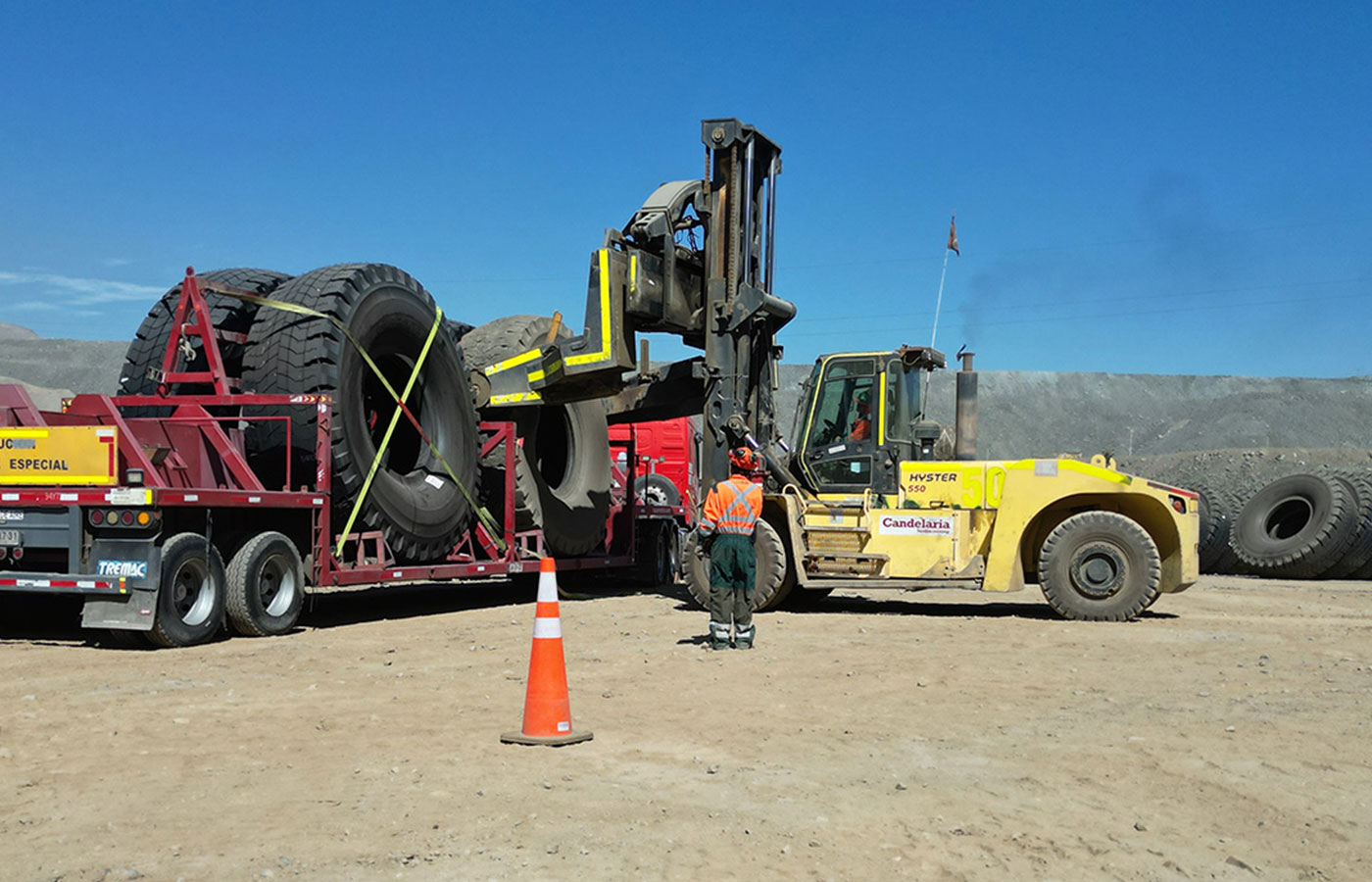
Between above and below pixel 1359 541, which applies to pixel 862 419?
above

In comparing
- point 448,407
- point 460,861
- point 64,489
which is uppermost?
point 448,407

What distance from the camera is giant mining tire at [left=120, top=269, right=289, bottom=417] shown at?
39.9 ft

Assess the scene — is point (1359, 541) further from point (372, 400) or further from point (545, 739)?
point (545, 739)

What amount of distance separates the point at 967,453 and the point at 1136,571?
1973mm

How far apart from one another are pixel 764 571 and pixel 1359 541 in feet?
38.7

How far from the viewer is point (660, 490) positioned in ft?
67.9

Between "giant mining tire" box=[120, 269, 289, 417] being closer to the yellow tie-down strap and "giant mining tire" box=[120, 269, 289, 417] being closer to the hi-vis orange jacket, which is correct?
the yellow tie-down strap

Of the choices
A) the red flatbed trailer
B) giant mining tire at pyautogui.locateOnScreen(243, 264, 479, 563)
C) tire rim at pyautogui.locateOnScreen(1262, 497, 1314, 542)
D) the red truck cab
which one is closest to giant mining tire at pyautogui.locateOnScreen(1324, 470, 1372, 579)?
tire rim at pyautogui.locateOnScreen(1262, 497, 1314, 542)

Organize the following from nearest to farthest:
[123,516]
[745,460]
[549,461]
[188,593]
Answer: [123,516] < [188,593] < [745,460] < [549,461]

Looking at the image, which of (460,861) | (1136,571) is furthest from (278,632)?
(1136,571)

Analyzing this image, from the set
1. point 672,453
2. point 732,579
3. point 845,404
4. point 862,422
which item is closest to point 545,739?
point 732,579

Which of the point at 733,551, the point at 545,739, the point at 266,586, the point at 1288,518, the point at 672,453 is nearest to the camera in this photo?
the point at 545,739

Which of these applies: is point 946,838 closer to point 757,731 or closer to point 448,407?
point 757,731

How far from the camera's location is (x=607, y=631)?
11.6 meters
